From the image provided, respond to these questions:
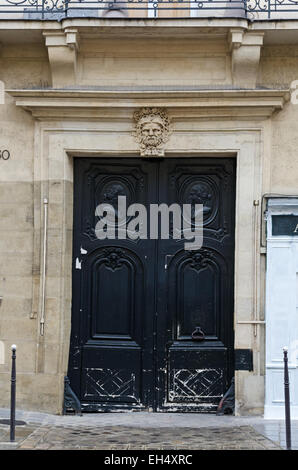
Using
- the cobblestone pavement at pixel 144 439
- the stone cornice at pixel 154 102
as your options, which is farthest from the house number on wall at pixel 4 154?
the cobblestone pavement at pixel 144 439

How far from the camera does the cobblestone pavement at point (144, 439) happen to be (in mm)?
9453

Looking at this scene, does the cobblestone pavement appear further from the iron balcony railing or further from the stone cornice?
the iron balcony railing

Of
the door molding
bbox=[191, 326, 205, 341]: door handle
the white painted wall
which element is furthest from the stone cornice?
bbox=[191, 326, 205, 341]: door handle

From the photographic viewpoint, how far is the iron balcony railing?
37.9 ft

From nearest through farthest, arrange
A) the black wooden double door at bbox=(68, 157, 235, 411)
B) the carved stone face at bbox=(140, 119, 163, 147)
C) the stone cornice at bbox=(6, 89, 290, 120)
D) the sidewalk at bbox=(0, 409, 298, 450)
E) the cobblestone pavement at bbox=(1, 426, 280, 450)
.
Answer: the cobblestone pavement at bbox=(1, 426, 280, 450) < the sidewalk at bbox=(0, 409, 298, 450) < the stone cornice at bbox=(6, 89, 290, 120) < the carved stone face at bbox=(140, 119, 163, 147) < the black wooden double door at bbox=(68, 157, 235, 411)

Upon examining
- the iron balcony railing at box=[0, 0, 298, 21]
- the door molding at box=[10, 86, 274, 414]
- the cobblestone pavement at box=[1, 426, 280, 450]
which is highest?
the iron balcony railing at box=[0, 0, 298, 21]

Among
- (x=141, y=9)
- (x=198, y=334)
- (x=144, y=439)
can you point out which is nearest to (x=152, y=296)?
(x=198, y=334)

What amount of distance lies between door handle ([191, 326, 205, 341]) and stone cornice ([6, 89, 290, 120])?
2832 millimetres

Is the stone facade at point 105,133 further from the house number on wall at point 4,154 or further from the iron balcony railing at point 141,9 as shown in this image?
the iron balcony railing at point 141,9

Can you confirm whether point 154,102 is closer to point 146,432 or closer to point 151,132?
point 151,132

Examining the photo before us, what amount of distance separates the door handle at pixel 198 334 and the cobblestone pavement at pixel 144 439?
1.58 m

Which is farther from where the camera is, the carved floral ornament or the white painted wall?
the carved floral ornament

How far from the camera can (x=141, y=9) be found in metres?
11.6

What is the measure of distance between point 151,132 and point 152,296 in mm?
2190
